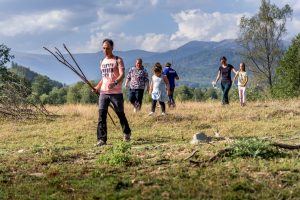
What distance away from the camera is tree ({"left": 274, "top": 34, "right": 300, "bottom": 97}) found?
43.5 metres

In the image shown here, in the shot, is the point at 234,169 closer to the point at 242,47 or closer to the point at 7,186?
the point at 7,186

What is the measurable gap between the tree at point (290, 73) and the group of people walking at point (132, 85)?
2562 cm

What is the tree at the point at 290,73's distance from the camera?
4347 centimetres

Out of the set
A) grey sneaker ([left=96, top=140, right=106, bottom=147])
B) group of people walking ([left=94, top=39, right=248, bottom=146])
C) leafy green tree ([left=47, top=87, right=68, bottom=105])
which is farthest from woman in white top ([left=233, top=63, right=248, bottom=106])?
leafy green tree ([left=47, top=87, right=68, bottom=105])

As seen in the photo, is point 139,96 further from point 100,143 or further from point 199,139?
point 199,139

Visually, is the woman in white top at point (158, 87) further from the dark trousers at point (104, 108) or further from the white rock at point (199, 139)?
the white rock at point (199, 139)

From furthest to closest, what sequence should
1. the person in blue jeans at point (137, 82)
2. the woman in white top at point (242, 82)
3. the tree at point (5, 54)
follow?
the tree at point (5, 54) < the woman in white top at point (242, 82) < the person in blue jeans at point (137, 82)

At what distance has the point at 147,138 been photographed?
11633 mm

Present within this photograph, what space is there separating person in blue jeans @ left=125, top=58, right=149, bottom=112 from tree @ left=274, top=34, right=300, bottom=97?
28257 mm

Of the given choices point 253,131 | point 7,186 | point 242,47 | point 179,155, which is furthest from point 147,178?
point 242,47

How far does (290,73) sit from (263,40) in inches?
456

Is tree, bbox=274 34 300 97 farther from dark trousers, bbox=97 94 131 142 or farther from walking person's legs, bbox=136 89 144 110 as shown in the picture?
dark trousers, bbox=97 94 131 142

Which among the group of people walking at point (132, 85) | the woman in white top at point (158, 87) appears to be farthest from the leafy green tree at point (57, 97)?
the woman in white top at point (158, 87)

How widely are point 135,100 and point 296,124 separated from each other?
19.8 ft
